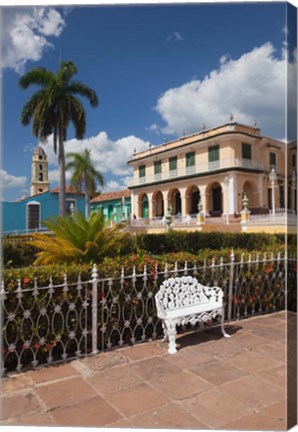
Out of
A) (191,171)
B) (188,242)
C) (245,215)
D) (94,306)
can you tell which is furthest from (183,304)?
(191,171)

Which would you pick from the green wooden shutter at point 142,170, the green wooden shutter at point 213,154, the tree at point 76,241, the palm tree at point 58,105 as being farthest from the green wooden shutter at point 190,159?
the tree at point 76,241

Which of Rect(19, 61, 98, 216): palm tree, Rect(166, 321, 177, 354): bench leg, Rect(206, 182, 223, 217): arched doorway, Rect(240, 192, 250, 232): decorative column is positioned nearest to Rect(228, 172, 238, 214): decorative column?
Rect(206, 182, 223, 217): arched doorway

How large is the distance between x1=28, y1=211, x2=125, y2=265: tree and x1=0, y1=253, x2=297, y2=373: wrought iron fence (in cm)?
130

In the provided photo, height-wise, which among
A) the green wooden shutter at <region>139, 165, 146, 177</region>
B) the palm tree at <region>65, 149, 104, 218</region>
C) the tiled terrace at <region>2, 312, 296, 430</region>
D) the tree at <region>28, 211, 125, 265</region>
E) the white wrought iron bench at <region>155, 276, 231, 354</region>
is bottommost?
the tiled terrace at <region>2, 312, 296, 430</region>

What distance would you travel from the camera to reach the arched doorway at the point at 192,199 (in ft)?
53.2

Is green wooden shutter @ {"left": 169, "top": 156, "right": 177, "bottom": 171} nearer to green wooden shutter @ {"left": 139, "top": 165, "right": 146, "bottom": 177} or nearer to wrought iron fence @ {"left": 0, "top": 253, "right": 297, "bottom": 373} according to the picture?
green wooden shutter @ {"left": 139, "top": 165, "right": 146, "bottom": 177}

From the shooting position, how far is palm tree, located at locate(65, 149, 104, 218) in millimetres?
5817

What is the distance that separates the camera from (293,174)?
1.91 metres

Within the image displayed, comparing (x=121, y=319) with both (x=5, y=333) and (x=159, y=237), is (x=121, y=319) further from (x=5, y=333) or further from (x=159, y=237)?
(x=159, y=237)

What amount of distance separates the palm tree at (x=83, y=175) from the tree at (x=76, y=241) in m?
1.32

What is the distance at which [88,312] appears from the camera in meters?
2.74

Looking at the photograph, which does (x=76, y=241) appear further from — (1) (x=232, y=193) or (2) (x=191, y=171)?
(2) (x=191, y=171)

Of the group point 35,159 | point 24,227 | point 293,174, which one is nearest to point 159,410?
point 293,174

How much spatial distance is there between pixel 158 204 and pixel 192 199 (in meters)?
2.35
